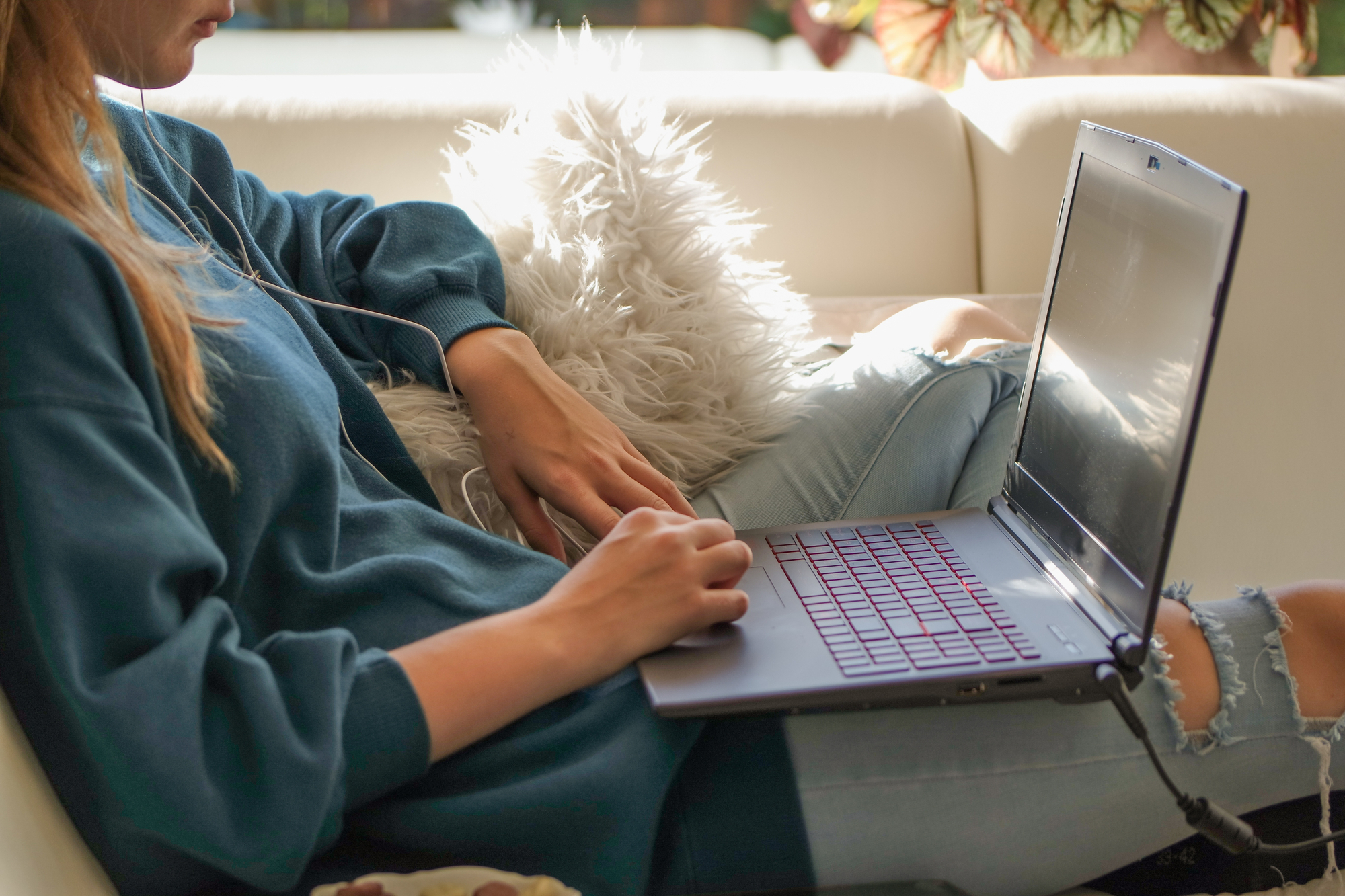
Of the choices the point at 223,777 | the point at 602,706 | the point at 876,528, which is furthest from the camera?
the point at 876,528

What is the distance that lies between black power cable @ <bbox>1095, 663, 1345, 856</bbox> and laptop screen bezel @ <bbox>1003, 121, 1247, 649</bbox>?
34mm

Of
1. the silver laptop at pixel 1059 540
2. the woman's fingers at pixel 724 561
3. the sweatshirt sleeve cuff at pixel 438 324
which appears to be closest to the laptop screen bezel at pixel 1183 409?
the silver laptop at pixel 1059 540

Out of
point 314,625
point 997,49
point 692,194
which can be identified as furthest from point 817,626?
point 997,49

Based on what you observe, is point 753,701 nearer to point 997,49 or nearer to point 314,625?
point 314,625

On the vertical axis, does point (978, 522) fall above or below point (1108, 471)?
below

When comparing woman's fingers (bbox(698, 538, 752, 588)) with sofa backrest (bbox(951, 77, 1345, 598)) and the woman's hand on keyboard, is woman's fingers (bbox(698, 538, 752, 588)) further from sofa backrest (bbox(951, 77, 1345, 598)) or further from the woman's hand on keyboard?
sofa backrest (bbox(951, 77, 1345, 598))

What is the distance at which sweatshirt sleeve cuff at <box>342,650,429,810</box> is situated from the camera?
1.75ft

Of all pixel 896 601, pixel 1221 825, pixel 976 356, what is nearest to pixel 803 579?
pixel 896 601

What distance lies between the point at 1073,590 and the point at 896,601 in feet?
0.40

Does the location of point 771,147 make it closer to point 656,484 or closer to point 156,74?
point 656,484

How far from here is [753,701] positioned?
0.57 meters

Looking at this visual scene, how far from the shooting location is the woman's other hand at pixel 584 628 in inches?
21.9

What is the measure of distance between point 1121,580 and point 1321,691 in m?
0.17

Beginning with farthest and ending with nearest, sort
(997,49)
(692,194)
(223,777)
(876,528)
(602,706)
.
Result: (997,49) < (692,194) < (876,528) < (602,706) < (223,777)
